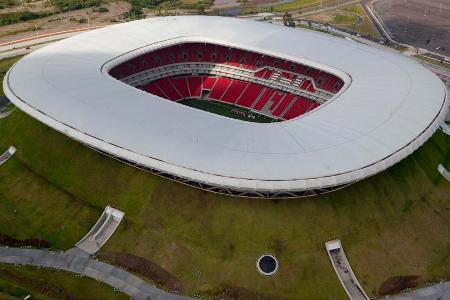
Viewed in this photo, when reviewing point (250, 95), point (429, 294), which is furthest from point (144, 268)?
point (250, 95)

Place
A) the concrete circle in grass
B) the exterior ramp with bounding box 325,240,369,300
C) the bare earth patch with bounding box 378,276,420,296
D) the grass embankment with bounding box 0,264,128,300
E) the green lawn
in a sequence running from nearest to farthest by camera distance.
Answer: the grass embankment with bounding box 0,264,128,300 → the exterior ramp with bounding box 325,240,369,300 → the bare earth patch with bounding box 378,276,420,296 → the concrete circle in grass → the green lawn

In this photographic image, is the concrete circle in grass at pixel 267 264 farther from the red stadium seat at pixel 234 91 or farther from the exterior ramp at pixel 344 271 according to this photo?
the red stadium seat at pixel 234 91

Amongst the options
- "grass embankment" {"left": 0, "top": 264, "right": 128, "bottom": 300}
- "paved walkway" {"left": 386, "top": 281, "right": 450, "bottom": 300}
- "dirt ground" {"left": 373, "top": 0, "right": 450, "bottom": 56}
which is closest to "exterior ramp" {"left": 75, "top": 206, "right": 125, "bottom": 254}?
"grass embankment" {"left": 0, "top": 264, "right": 128, "bottom": 300}

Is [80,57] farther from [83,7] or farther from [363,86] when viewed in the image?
[83,7]

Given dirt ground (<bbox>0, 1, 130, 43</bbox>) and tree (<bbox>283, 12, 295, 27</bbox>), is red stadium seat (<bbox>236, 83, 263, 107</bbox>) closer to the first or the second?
tree (<bbox>283, 12, 295, 27</bbox>)

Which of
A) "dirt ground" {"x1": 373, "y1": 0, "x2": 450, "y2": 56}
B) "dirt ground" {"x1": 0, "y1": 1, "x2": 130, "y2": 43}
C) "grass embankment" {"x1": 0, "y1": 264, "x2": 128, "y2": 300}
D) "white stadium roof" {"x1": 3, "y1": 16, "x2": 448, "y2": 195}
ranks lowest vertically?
"dirt ground" {"x1": 0, "y1": 1, "x2": 130, "y2": 43}

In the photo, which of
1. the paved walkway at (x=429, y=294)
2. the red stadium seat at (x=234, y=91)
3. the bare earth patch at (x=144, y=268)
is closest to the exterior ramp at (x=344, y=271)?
the paved walkway at (x=429, y=294)
